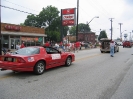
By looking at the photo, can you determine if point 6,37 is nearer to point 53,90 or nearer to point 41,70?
point 41,70

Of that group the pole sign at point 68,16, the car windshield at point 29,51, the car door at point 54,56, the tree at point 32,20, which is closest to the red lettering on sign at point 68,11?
the pole sign at point 68,16

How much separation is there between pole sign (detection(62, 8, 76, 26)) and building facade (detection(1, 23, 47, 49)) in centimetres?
594

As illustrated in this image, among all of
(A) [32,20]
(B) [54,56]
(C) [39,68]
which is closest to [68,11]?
(B) [54,56]

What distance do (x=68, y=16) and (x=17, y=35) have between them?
1074 cm

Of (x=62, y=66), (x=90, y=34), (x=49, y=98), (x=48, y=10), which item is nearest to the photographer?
(x=49, y=98)

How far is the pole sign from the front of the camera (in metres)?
31.0

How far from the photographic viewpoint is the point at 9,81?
615 cm

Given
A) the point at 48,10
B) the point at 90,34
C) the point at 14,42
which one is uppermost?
the point at 48,10

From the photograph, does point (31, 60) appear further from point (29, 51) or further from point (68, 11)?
point (68, 11)

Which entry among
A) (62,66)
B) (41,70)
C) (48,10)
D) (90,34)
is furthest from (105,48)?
(90,34)

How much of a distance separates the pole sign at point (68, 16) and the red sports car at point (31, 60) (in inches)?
914

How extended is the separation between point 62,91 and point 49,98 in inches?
27.4

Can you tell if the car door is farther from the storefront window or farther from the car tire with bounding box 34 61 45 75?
the storefront window

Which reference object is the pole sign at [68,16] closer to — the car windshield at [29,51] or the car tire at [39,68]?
the car windshield at [29,51]
